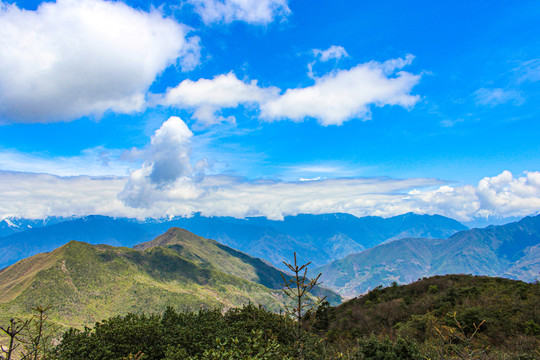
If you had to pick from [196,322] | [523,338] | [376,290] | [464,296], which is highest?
[196,322]

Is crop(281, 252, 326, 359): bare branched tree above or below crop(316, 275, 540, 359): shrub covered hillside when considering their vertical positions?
above

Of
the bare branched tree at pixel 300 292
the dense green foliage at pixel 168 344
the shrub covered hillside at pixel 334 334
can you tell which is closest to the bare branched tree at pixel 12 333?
the shrub covered hillside at pixel 334 334

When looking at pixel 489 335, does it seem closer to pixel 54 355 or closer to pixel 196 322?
pixel 196 322

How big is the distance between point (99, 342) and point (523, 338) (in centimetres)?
3823

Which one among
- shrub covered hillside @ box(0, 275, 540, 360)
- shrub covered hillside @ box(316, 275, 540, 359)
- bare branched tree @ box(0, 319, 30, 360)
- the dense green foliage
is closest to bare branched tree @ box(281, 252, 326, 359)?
shrub covered hillside @ box(0, 275, 540, 360)

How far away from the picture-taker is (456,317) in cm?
3791

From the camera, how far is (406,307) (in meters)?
51.6

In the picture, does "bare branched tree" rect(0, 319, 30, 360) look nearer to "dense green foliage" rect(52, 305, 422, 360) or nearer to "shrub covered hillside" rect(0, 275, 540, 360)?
"shrub covered hillside" rect(0, 275, 540, 360)

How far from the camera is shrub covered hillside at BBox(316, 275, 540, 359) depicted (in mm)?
26469

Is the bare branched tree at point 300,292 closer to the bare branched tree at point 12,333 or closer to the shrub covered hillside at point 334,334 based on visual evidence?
the shrub covered hillside at point 334,334

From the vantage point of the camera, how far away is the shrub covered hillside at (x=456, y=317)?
26.5m

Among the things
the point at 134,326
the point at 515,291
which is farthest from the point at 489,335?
the point at 134,326

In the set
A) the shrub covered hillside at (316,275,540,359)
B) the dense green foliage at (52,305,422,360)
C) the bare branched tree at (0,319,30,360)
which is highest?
the bare branched tree at (0,319,30,360)

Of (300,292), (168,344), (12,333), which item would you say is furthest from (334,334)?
(12,333)
